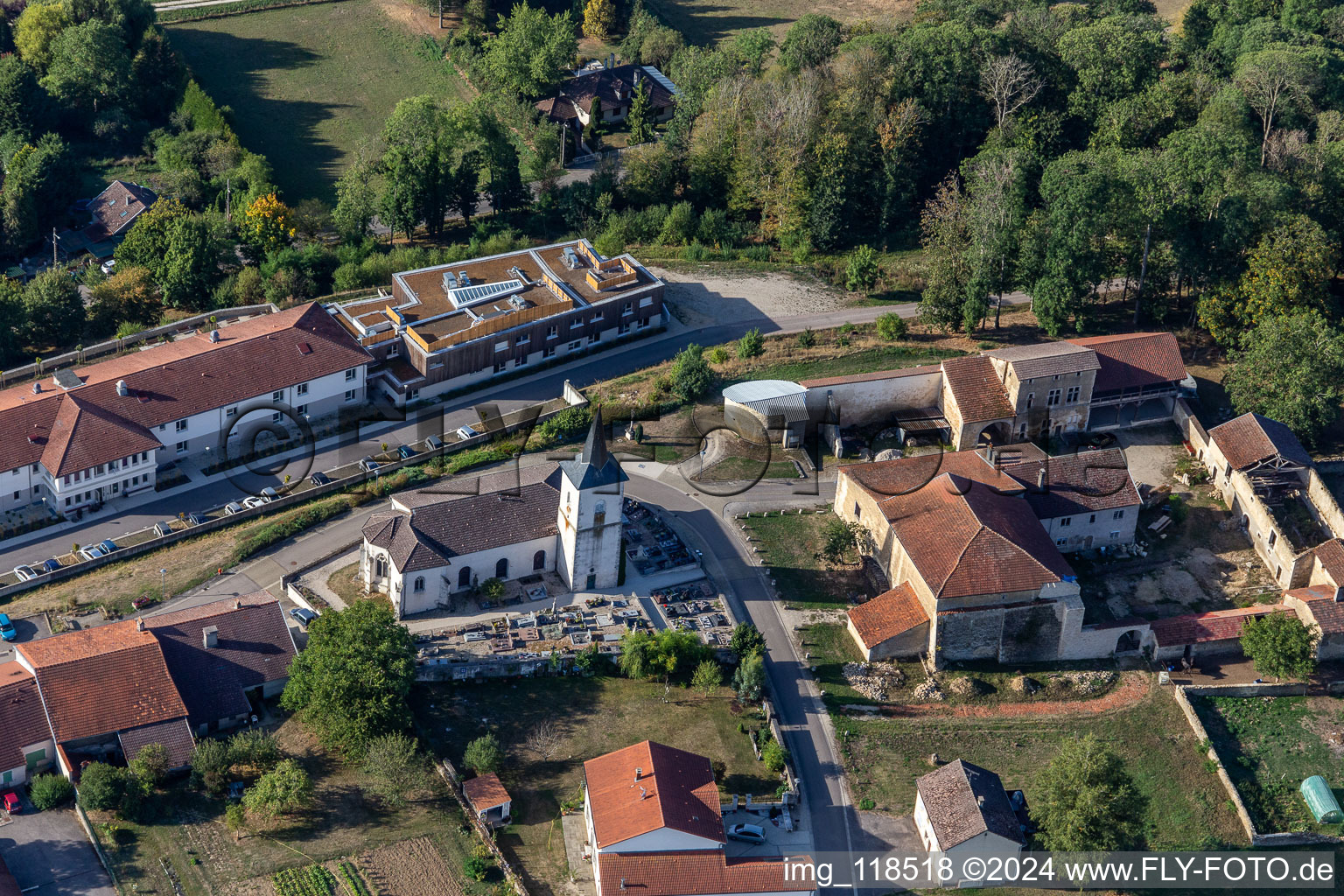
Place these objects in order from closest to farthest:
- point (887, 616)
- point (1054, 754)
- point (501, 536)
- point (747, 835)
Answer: point (747, 835)
point (1054, 754)
point (887, 616)
point (501, 536)

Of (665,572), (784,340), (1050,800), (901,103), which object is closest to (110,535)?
(665,572)

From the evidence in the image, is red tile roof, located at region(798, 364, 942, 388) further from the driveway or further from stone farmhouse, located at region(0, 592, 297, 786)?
the driveway

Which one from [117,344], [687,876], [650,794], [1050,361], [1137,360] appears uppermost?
[1050,361]

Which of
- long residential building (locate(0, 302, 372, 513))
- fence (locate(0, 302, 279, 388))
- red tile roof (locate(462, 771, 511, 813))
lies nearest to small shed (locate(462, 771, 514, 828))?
red tile roof (locate(462, 771, 511, 813))

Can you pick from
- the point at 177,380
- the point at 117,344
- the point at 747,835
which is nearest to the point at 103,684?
the point at 177,380

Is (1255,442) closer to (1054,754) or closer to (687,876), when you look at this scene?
(1054,754)

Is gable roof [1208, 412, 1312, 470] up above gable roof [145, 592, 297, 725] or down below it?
above

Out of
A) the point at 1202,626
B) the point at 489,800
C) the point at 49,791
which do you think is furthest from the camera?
the point at 1202,626
